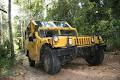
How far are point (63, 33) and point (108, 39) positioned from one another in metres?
4.35

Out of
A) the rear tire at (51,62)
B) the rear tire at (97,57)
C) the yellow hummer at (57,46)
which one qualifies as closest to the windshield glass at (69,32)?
the yellow hummer at (57,46)

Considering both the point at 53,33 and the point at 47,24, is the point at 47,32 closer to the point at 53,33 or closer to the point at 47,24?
the point at 53,33

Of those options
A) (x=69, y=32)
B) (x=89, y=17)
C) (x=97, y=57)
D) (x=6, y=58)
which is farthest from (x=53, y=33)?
(x=89, y=17)

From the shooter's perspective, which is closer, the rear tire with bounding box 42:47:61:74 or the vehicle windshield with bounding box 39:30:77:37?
the rear tire with bounding box 42:47:61:74

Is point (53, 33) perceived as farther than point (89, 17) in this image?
No

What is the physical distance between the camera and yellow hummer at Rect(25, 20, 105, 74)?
10789mm

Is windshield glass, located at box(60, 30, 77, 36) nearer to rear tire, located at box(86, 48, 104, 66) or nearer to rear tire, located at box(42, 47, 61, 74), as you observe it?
rear tire, located at box(86, 48, 104, 66)

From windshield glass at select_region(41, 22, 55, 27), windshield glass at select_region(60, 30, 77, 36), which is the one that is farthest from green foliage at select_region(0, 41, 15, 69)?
windshield glass at select_region(60, 30, 77, 36)

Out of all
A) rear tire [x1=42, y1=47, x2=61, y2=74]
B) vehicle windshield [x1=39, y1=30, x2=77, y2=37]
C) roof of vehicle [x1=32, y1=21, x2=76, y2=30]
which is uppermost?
roof of vehicle [x1=32, y1=21, x2=76, y2=30]

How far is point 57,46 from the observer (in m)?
10.7

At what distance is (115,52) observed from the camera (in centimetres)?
1473

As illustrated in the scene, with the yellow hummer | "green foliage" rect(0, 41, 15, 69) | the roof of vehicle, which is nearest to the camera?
the yellow hummer

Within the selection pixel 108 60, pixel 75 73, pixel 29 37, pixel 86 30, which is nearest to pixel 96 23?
pixel 86 30

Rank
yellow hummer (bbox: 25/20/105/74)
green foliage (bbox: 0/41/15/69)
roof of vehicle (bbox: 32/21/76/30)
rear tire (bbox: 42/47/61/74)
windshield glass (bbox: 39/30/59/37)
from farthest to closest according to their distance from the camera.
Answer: roof of vehicle (bbox: 32/21/76/30)
windshield glass (bbox: 39/30/59/37)
green foliage (bbox: 0/41/15/69)
yellow hummer (bbox: 25/20/105/74)
rear tire (bbox: 42/47/61/74)
